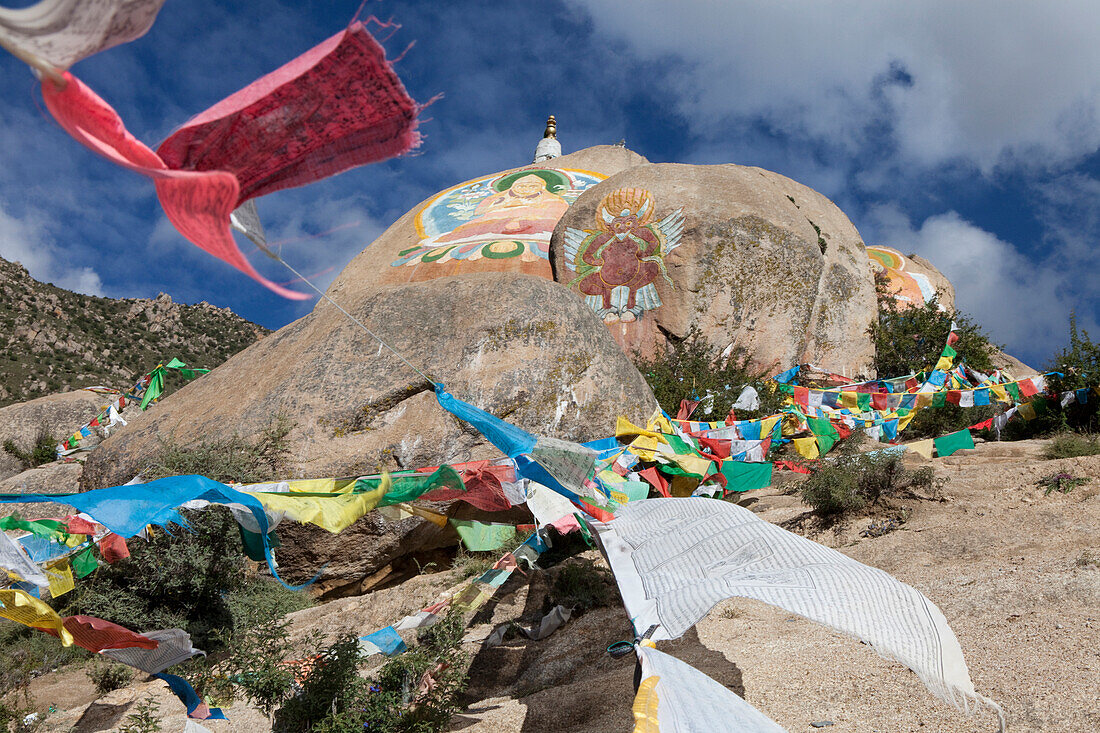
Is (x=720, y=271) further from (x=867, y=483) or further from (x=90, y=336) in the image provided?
(x=90, y=336)

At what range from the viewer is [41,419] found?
17.3m

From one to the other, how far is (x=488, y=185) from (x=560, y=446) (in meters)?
18.5

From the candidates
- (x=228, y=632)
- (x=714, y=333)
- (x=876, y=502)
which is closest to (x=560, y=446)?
(x=228, y=632)

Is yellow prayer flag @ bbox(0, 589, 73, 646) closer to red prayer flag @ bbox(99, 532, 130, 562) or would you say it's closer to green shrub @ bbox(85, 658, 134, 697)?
red prayer flag @ bbox(99, 532, 130, 562)

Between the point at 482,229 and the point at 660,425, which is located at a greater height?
the point at 482,229

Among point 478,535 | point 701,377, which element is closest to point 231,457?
point 478,535

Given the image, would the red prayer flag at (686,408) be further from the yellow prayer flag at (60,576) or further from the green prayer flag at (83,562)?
the yellow prayer flag at (60,576)

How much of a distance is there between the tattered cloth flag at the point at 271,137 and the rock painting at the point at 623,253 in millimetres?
12370

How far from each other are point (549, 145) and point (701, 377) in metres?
19.1

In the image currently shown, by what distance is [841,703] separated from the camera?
400 centimetres

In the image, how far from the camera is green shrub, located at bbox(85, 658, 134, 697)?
6.42 m

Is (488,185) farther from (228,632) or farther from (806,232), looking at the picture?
(228,632)

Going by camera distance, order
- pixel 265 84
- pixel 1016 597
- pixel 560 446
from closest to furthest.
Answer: pixel 265 84 < pixel 560 446 < pixel 1016 597

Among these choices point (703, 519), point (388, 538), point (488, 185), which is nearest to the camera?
point (703, 519)
